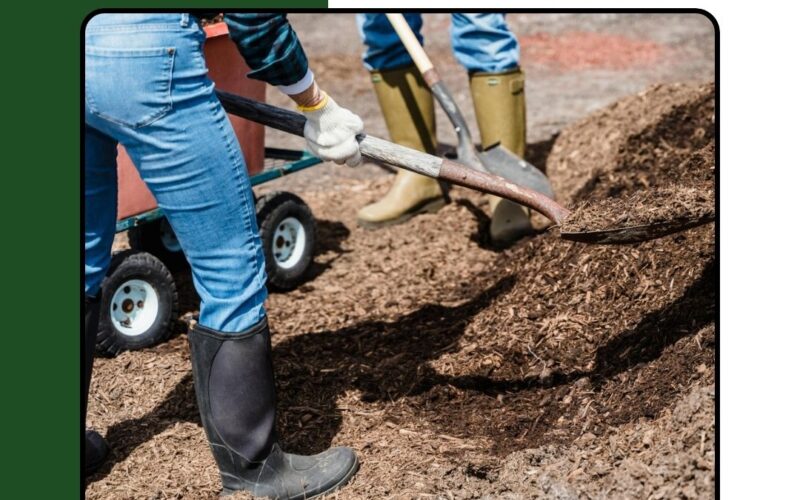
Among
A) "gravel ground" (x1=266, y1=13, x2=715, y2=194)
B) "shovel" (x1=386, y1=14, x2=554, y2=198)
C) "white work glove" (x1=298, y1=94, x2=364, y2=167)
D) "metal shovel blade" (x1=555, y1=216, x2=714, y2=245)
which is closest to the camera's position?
"white work glove" (x1=298, y1=94, x2=364, y2=167)

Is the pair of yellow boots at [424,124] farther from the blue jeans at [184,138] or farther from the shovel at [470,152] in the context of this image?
the blue jeans at [184,138]

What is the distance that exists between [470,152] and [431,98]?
53cm

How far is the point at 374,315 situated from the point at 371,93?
131 inches

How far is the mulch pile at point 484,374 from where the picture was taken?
10.2 ft

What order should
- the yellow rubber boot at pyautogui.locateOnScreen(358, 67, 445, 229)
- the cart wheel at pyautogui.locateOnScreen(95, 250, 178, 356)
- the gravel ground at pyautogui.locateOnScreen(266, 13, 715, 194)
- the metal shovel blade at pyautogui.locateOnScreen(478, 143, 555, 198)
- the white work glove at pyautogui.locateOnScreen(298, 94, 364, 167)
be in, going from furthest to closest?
the gravel ground at pyautogui.locateOnScreen(266, 13, 715, 194) → the yellow rubber boot at pyautogui.locateOnScreen(358, 67, 445, 229) → the metal shovel blade at pyautogui.locateOnScreen(478, 143, 555, 198) → the cart wheel at pyautogui.locateOnScreen(95, 250, 178, 356) → the white work glove at pyautogui.locateOnScreen(298, 94, 364, 167)

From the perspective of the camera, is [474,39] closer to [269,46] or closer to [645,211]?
[645,211]

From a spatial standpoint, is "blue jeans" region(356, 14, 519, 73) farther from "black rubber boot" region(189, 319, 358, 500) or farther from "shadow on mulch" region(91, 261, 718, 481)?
"black rubber boot" region(189, 319, 358, 500)

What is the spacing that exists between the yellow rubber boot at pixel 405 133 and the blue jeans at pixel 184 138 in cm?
240

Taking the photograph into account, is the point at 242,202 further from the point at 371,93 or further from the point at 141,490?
the point at 371,93

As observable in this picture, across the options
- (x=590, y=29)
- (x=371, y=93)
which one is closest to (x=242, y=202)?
(x=371, y=93)

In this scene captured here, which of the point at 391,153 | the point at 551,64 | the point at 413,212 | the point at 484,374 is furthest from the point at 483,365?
the point at 551,64

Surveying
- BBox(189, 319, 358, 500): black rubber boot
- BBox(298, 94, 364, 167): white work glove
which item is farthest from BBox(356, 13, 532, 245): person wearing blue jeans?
BBox(189, 319, 358, 500): black rubber boot

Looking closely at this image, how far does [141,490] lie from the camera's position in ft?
10.6

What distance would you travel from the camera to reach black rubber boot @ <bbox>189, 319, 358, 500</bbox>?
2975 mm
